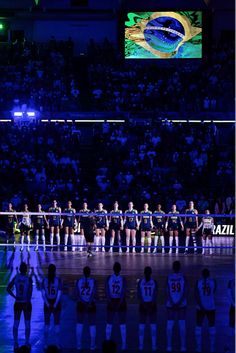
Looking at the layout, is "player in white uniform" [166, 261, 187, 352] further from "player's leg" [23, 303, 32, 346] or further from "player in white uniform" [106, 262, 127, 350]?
"player's leg" [23, 303, 32, 346]

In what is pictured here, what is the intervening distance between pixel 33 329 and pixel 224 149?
1997 centimetres

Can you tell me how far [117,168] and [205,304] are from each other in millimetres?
19472

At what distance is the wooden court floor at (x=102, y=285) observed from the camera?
52.4 ft

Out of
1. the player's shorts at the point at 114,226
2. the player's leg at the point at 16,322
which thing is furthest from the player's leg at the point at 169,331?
the player's shorts at the point at 114,226

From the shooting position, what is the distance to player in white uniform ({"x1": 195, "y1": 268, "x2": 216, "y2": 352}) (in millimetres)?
15148

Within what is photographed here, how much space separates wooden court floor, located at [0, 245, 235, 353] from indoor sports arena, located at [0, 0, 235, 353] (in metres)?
0.06

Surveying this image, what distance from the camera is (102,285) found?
21.2 m

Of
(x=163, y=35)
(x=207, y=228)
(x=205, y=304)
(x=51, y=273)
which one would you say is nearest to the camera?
(x=205, y=304)

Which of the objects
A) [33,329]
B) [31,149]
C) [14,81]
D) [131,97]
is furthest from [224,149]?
[33,329]

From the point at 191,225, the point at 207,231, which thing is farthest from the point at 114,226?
the point at 207,231

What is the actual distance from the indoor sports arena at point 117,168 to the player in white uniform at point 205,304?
0.9 inches

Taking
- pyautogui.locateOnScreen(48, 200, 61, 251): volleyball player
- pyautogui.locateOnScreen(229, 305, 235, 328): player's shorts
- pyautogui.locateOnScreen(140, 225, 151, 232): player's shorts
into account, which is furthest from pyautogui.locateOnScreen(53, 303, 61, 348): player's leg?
pyautogui.locateOnScreen(140, 225, 151, 232): player's shorts

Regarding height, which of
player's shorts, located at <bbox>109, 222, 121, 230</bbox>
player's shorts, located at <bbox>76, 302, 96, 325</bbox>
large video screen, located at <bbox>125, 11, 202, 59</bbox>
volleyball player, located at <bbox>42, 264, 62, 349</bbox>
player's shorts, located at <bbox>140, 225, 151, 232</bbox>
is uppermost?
large video screen, located at <bbox>125, 11, 202, 59</bbox>

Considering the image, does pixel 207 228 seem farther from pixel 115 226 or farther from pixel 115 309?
pixel 115 309
